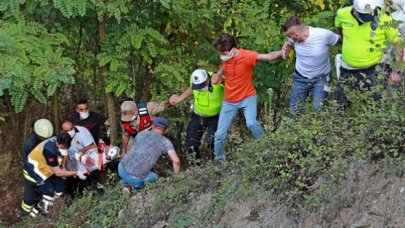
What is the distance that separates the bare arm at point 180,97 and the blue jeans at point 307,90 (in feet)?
4.26

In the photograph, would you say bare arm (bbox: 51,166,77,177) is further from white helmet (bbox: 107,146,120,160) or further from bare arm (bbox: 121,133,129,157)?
bare arm (bbox: 121,133,129,157)

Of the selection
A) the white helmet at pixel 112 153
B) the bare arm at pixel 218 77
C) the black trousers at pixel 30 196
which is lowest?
the black trousers at pixel 30 196

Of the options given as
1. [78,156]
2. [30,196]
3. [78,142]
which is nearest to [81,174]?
[78,156]

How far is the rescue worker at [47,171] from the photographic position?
7.88 metres

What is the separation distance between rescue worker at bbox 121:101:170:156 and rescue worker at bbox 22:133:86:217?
0.76m

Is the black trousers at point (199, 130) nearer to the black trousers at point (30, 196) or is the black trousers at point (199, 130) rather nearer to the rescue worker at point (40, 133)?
the rescue worker at point (40, 133)

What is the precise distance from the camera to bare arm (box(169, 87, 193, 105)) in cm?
784

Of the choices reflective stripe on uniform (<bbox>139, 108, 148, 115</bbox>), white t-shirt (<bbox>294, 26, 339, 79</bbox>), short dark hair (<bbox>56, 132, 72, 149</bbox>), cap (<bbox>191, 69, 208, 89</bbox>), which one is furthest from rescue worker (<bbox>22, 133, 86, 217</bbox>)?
white t-shirt (<bbox>294, 26, 339, 79</bbox>)

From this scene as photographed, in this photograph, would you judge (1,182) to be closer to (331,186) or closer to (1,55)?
(1,55)

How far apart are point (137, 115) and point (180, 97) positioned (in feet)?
2.13

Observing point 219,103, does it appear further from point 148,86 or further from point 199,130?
point 148,86

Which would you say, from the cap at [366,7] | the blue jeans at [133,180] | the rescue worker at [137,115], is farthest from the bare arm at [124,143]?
the cap at [366,7]

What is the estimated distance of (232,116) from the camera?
754 cm

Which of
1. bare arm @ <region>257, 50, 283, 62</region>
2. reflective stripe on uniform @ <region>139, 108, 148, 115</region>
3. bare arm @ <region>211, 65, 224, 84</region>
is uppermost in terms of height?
bare arm @ <region>257, 50, 283, 62</region>
